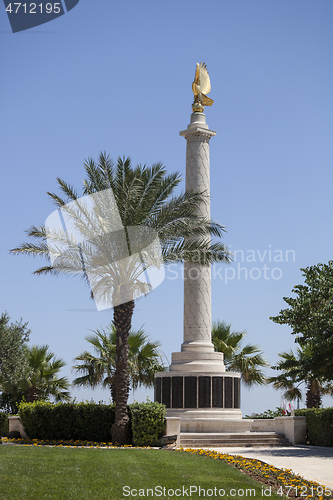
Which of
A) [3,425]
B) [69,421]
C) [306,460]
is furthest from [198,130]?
[306,460]

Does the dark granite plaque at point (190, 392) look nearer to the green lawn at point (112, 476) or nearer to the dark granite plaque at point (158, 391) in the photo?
the dark granite plaque at point (158, 391)

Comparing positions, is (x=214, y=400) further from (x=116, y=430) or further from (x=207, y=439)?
(x=116, y=430)

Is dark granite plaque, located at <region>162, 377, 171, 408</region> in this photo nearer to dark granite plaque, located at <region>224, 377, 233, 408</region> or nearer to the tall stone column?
the tall stone column

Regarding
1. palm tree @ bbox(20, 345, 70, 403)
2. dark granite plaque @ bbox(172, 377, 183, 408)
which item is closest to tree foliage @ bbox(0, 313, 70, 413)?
palm tree @ bbox(20, 345, 70, 403)

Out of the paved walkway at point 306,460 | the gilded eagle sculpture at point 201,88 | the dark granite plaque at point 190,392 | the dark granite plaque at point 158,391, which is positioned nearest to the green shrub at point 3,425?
the dark granite plaque at point 158,391

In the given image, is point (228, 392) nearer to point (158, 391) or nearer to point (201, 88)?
point (158, 391)

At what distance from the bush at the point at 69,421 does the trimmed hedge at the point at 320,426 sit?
7.77 m

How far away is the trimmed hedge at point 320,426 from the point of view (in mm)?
20734

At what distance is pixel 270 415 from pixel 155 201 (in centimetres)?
1476

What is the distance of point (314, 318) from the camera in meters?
19.6

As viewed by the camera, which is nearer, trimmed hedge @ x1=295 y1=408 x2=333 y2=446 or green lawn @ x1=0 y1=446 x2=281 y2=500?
green lawn @ x1=0 y1=446 x2=281 y2=500

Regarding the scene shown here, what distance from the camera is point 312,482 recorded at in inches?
456

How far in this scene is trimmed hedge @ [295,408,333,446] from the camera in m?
20.7

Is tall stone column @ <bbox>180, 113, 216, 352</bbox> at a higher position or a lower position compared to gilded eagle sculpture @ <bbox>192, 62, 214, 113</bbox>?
lower
